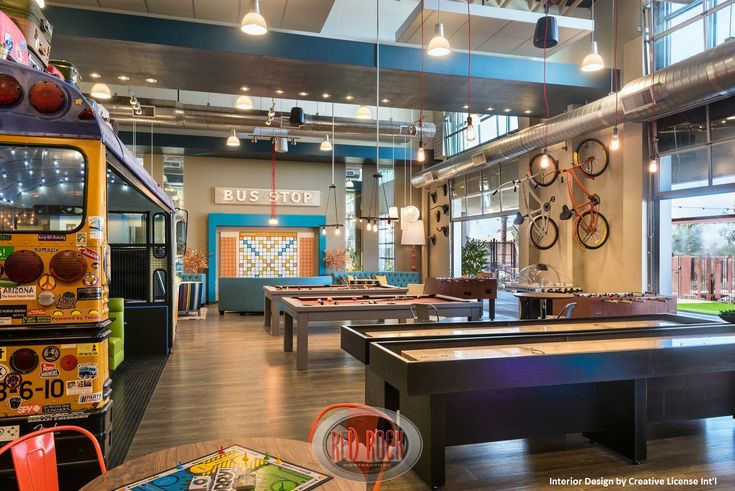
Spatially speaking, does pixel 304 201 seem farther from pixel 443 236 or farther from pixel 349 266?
pixel 443 236

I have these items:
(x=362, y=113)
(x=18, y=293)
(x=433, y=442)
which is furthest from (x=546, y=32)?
(x=362, y=113)

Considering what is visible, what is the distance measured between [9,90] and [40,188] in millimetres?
642

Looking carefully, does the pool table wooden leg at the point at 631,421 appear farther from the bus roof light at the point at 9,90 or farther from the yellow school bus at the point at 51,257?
the bus roof light at the point at 9,90

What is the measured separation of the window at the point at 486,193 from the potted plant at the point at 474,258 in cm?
85

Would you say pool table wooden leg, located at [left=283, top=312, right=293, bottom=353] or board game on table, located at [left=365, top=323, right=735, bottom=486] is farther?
Answer: pool table wooden leg, located at [left=283, top=312, right=293, bottom=353]

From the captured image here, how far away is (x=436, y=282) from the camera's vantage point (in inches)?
388

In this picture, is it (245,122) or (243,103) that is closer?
(243,103)

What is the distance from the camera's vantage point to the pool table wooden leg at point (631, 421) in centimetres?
336

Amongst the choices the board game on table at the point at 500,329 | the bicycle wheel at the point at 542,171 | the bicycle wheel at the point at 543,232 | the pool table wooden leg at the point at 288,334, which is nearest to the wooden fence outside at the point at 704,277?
the bicycle wheel at the point at 543,232

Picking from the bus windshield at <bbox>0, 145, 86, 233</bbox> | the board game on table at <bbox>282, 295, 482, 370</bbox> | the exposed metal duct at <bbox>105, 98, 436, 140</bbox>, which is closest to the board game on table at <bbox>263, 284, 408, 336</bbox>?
the board game on table at <bbox>282, 295, 482, 370</bbox>

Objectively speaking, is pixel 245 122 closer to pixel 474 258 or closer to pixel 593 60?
pixel 474 258

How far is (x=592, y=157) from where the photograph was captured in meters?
9.12

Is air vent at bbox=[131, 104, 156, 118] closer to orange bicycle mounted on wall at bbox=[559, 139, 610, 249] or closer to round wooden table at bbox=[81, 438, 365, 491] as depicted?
orange bicycle mounted on wall at bbox=[559, 139, 610, 249]

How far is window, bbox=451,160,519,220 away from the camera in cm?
1225
